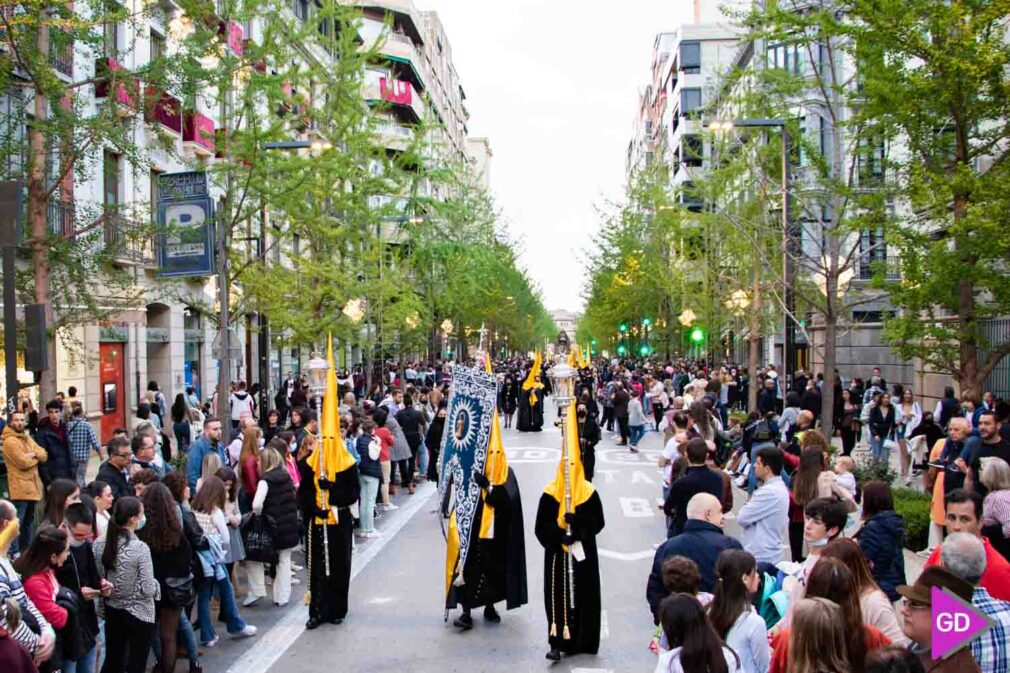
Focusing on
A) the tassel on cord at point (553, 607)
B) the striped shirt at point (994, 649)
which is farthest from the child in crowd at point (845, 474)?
the striped shirt at point (994, 649)

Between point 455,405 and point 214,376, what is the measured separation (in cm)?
2516

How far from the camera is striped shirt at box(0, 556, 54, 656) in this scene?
557 cm

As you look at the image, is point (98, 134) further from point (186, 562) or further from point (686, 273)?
point (686, 273)

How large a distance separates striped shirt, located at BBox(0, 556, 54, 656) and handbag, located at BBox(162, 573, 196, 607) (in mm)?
1709

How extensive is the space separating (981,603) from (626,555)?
7600 mm

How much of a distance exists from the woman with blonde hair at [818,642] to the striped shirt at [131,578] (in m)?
4.79

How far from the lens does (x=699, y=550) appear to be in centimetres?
650

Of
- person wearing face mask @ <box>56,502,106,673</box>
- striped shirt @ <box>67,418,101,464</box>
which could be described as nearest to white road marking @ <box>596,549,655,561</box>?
person wearing face mask @ <box>56,502,106,673</box>

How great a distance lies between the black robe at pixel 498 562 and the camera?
9.18 m

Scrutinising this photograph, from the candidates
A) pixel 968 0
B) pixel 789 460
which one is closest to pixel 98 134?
pixel 789 460

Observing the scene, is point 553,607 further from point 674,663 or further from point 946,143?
point 946,143

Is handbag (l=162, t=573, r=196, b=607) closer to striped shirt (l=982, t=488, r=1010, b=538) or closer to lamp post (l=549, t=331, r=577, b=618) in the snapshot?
lamp post (l=549, t=331, r=577, b=618)

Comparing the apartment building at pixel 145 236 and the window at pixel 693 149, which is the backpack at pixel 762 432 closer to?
the apartment building at pixel 145 236

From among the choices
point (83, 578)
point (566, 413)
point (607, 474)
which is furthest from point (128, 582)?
point (607, 474)
